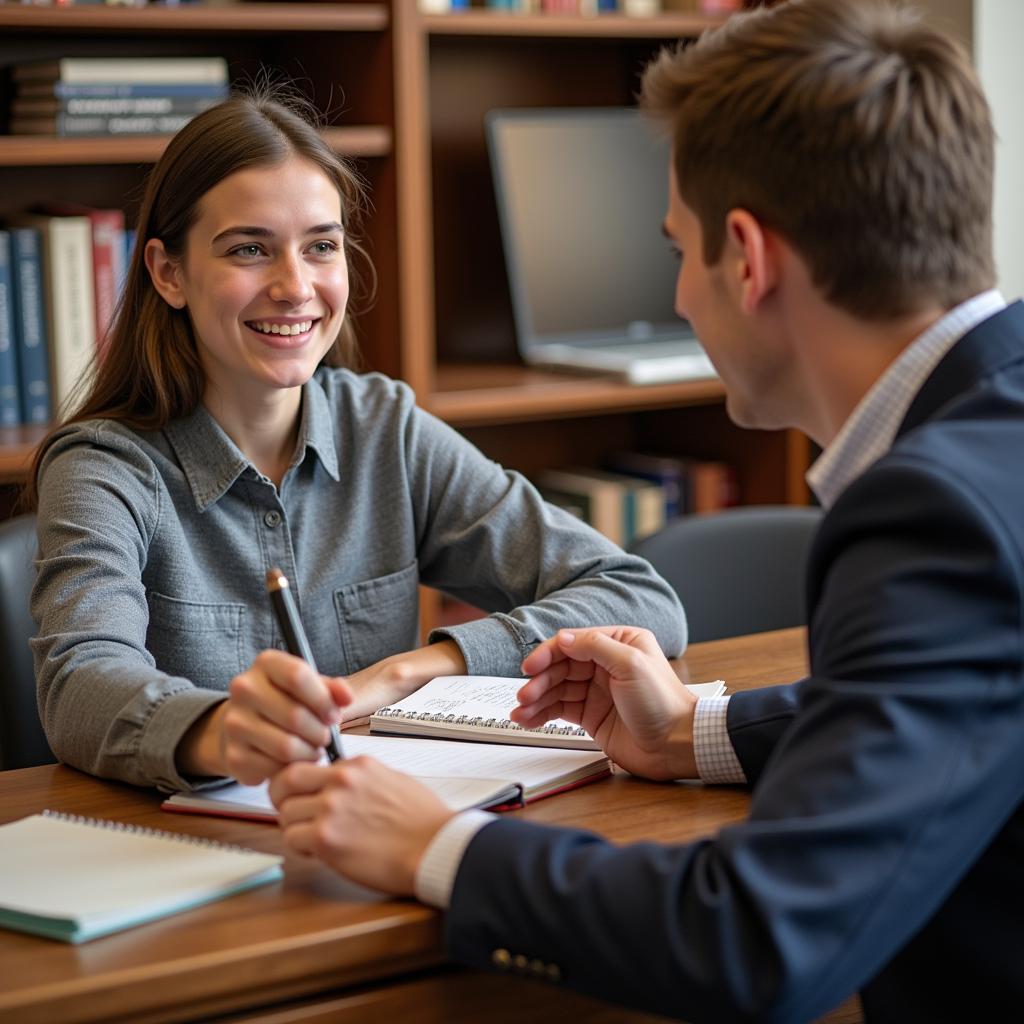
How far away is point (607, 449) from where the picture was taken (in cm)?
345

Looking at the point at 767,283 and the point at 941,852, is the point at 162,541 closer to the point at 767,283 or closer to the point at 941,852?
the point at 767,283

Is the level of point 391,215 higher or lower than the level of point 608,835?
higher

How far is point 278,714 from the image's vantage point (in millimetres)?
1050

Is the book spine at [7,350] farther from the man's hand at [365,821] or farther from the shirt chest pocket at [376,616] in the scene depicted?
the man's hand at [365,821]

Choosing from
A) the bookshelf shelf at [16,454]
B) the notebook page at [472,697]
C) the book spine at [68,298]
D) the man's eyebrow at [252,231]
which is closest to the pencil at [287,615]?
the notebook page at [472,697]

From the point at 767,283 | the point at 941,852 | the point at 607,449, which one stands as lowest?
the point at 607,449

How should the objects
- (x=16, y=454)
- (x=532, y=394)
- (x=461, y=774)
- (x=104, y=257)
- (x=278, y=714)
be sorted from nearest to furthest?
(x=278, y=714) → (x=461, y=774) → (x=16, y=454) → (x=104, y=257) → (x=532, y=394)

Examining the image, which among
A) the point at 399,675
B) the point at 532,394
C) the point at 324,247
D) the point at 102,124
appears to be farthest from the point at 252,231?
the point at 532,394

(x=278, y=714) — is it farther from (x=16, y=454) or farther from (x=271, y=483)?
(x=16, y=454)

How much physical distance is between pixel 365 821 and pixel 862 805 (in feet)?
1.12

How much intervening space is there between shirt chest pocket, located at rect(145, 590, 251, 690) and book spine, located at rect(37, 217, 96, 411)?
1008mm

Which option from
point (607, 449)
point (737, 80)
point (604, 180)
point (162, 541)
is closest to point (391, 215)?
point (604, 180)

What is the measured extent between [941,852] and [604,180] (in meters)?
2.51

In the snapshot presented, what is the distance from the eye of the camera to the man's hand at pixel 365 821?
0.97m
